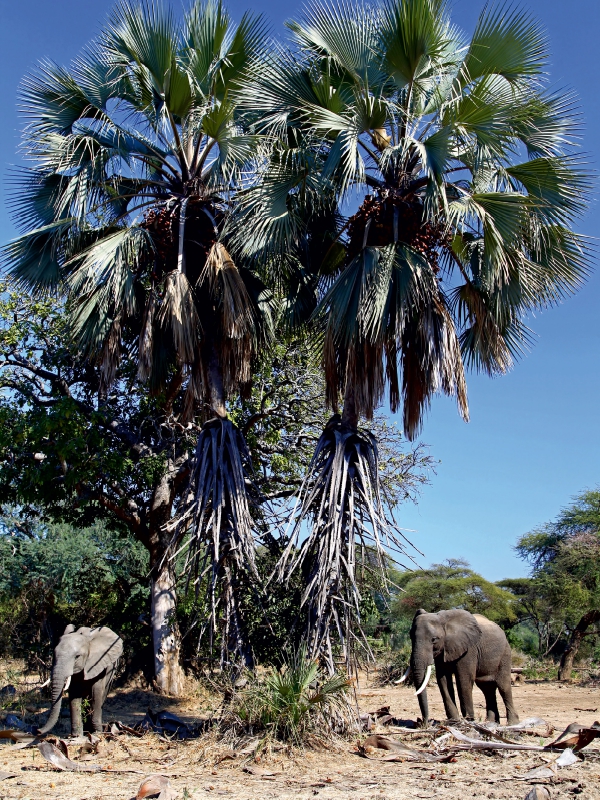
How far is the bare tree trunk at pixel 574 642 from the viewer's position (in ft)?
64.5

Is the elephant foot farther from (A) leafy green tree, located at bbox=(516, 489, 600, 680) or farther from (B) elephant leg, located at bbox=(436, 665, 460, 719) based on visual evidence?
(A) leafy green tree, located at bbox=(516, 489, 600, 680)

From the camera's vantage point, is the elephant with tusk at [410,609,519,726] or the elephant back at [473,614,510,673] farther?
the elephant back at [473,614,510,673]

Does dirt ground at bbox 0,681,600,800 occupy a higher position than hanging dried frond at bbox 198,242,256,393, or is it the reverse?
hanging dried frond at bbox 198,242,256,393

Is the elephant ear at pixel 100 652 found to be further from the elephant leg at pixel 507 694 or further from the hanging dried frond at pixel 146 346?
the elephant leg at pixel 507 694

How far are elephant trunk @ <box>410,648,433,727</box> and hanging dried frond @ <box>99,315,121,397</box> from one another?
546cm

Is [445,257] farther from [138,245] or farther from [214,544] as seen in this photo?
[214,544]

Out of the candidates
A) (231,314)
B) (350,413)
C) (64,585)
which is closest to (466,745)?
(350,413)

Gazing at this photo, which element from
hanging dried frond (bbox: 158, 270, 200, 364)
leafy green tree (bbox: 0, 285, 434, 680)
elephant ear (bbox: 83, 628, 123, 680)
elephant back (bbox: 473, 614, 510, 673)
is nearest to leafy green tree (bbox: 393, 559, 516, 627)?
leafy green tree (bbox: 0, 285, 434, 680)

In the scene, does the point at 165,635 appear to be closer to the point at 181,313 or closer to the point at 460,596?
the point at 181,313

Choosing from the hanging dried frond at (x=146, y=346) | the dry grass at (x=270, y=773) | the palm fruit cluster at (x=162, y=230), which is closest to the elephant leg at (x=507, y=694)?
the dry grass at (x=270, y=773)

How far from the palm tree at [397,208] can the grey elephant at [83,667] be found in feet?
9.64

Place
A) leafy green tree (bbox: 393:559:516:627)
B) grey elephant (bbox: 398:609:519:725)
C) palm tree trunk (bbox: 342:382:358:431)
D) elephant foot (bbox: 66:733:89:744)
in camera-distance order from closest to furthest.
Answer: elephant foot (bbox: 66:733:89:744) → palm tree trunk (bbox: 342:382:358:431) → grey elephant (bbox: 398:609:519:725) → leafy green tree (bbox: 393:559:516:627)

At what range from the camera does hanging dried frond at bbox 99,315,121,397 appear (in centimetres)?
978

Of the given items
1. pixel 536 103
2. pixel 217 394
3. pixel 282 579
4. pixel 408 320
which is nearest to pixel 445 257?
pixel 408 320
